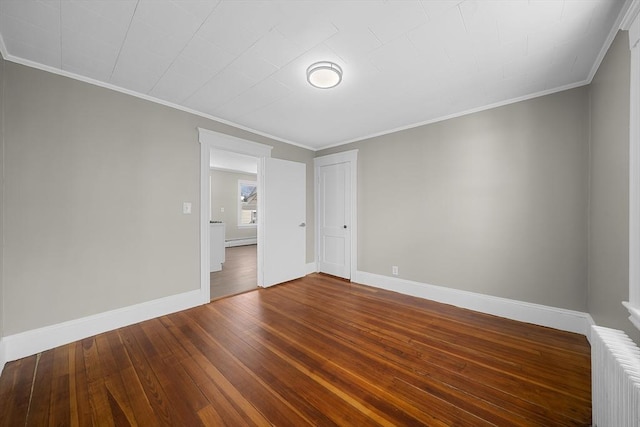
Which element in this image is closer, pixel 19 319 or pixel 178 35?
pixel 178 35

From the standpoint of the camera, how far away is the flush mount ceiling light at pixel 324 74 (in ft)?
6.38

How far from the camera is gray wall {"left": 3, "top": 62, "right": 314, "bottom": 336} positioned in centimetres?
190

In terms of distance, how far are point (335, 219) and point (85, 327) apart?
350 centimetres

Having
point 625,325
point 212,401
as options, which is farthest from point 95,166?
point 625,325

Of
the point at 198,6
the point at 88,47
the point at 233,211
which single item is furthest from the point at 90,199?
the point at 233,211

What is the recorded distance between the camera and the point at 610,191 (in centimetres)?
172

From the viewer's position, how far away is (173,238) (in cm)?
279

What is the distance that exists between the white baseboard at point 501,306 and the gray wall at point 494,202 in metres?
0.07

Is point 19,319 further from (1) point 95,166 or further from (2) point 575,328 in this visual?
(2) point 575,328

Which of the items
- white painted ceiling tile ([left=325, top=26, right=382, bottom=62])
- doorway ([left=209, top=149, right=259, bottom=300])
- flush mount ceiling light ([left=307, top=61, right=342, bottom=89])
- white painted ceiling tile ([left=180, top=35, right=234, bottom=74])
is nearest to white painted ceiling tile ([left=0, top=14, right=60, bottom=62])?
white painted ceiling tile ([left=180, top=35, right=234, bottom=74])

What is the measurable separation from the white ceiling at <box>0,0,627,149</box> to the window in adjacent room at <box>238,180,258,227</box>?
5.84m

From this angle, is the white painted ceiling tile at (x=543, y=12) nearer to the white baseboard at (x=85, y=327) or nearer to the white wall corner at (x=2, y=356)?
the white baseboard at (x=85, y=327)

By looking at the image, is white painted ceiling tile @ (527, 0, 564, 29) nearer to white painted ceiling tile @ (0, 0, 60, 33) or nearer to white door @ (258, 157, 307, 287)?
white painted ceiling tile @ (0, 0, 60, 33)

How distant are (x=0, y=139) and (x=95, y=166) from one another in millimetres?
561
